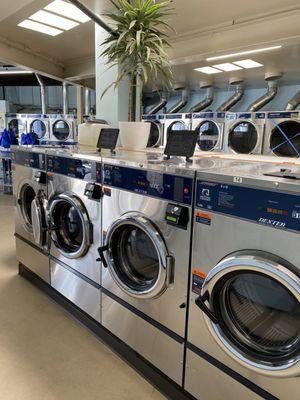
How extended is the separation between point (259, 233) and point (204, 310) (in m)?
0.41

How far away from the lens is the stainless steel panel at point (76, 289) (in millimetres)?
2027

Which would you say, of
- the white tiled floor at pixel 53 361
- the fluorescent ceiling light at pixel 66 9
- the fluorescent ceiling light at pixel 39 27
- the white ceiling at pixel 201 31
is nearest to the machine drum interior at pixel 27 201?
the white tiled floor at pixel 53 361

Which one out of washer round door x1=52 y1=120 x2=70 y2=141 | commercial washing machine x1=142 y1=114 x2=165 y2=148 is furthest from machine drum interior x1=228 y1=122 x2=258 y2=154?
washer round door x1=52 y1=120 x2=70 y2=141

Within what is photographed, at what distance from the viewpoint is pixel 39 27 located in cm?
525

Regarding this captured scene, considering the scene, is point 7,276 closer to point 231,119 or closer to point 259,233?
point 259,233

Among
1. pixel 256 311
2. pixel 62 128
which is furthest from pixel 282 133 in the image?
pixel 62 128

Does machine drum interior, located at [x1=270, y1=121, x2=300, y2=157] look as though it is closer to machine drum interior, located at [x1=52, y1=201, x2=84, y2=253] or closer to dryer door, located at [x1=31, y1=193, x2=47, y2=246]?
machine drum interior, located at [x1=52, y1=201, x2=84, y2=253]

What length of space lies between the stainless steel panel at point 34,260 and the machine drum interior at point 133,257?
98cm

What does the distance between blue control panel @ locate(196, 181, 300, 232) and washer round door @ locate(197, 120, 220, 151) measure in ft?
17.0

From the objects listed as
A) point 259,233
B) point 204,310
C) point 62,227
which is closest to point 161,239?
point 204,310

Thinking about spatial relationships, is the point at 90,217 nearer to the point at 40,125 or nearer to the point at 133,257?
the point at 133,257

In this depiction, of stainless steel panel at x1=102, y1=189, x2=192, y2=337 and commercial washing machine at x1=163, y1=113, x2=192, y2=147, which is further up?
commercial washing machine at x1=163, y1=113, x2=192, y2=147

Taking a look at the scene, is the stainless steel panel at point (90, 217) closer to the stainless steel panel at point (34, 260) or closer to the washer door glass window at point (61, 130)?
the stainless steel panel at point (34, 260)

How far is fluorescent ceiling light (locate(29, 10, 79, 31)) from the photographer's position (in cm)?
462
